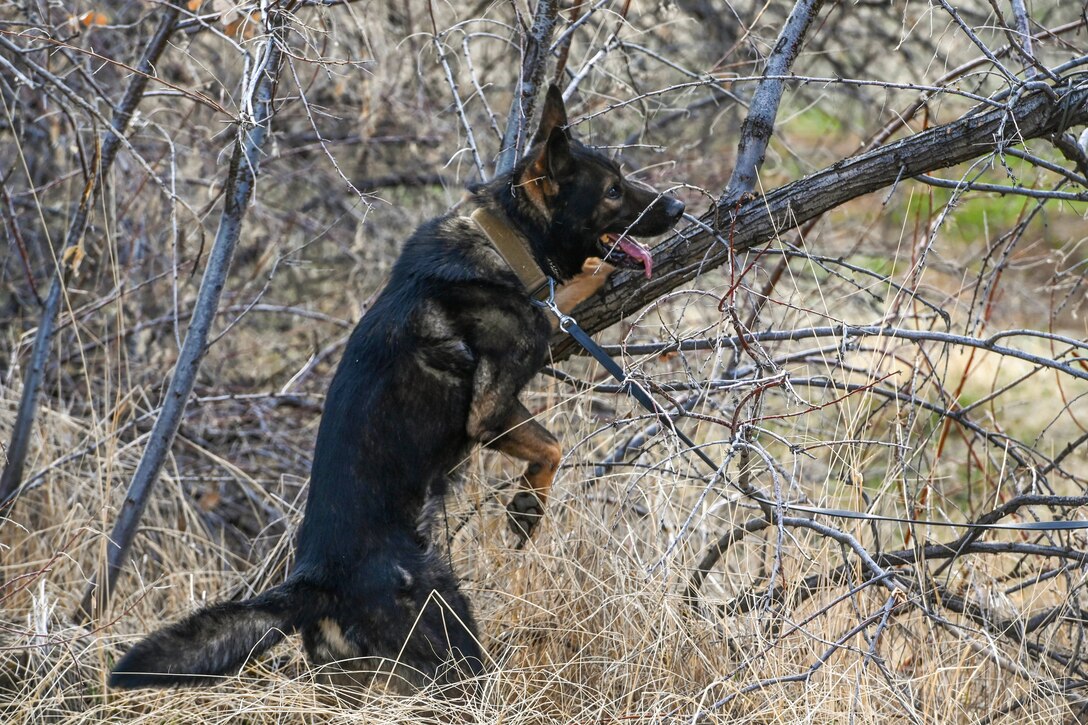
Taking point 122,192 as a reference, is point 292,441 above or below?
below

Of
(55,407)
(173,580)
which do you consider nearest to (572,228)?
(173,580)

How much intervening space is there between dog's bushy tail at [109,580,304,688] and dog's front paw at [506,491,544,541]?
97 cm

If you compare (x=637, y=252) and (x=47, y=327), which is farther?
(x=47, y=327)

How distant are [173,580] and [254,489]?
3.41ft

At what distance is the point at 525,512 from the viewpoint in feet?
12.4

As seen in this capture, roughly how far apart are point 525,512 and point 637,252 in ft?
3.40

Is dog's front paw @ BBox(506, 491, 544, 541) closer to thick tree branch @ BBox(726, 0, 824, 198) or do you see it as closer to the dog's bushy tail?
the dog's bushy tail

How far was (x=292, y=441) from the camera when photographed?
5484 millimetres

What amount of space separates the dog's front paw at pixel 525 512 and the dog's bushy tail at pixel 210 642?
0.97 meters

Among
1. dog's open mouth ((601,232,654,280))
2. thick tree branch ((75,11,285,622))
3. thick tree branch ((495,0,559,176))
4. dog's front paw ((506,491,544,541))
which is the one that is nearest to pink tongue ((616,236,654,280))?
dog's open mouth ((601,232,654,280))

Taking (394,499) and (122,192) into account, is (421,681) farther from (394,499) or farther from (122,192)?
(122,192)

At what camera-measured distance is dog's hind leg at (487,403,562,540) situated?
12.0 feet

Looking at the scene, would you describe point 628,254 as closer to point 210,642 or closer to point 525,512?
point 525,512

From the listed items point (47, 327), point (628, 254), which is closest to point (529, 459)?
point (628, 254)
